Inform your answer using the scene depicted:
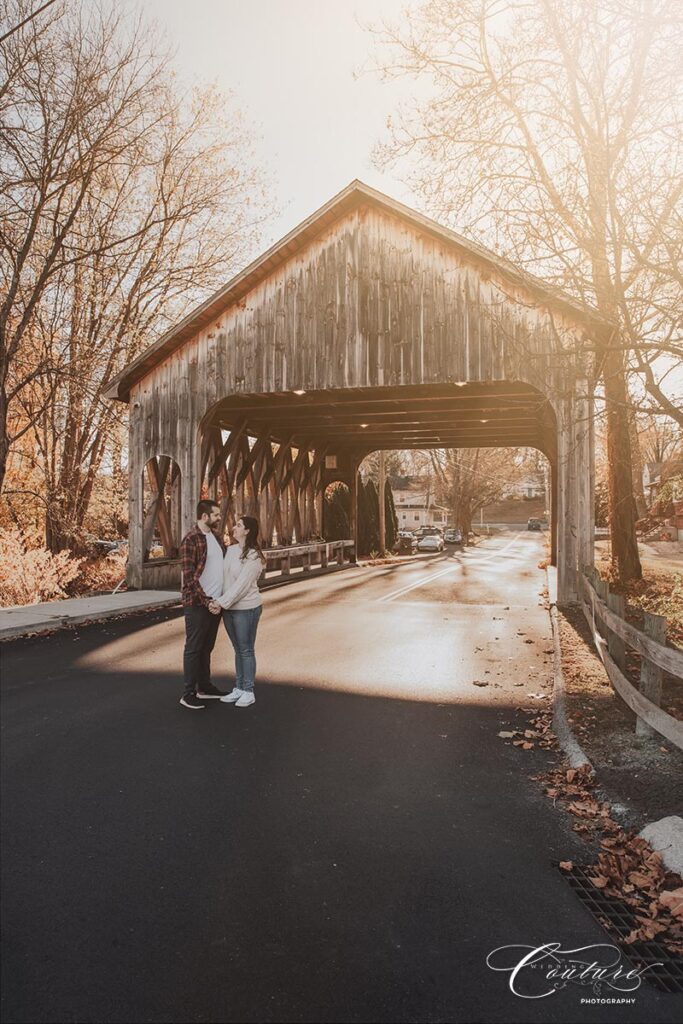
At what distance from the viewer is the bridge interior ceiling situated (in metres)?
17.7

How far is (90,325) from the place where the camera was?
22.4m

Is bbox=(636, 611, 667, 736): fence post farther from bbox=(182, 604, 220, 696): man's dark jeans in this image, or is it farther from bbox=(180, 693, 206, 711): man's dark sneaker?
bbox=(180, 693, 206, 711): man's dark sneaker

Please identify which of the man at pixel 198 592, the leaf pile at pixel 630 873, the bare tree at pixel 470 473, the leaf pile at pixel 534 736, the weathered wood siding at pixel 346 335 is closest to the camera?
the leaf pile at pixel 630 873

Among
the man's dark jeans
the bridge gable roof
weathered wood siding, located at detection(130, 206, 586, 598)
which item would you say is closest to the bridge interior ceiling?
weathered wood siding, located at detection(130, 206, 586, 598)

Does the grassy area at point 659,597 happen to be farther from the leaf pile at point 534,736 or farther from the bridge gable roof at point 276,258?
the bridge gable roof at point 276,258

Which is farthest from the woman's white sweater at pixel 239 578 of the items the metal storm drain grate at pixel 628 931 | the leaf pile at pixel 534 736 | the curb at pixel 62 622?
the curb at pixel 62 622

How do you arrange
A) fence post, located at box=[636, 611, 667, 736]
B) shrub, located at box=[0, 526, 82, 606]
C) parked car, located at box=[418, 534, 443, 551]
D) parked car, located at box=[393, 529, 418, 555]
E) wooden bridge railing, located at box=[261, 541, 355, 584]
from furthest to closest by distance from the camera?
parked car, located at box=[418, 534, 443, 551] → parked car, located at box=[393, 529, 418, 555] → wooden bridge railing, located at box=[261, 541, 355, 584] → shrub, located at box=[0, 526, 82, 606] → fence post, located at box=[636, 611, 667, 736]

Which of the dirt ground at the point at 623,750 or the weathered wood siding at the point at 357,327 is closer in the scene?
the dirt ground at the point at 623,750

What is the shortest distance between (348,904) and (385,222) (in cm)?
1456

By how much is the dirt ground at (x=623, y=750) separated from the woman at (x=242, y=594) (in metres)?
3.20

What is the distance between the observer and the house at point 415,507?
103m

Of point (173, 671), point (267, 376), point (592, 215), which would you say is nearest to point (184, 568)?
point (173, 671)

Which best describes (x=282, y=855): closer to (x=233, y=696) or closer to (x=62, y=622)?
(x=233, y=696)
